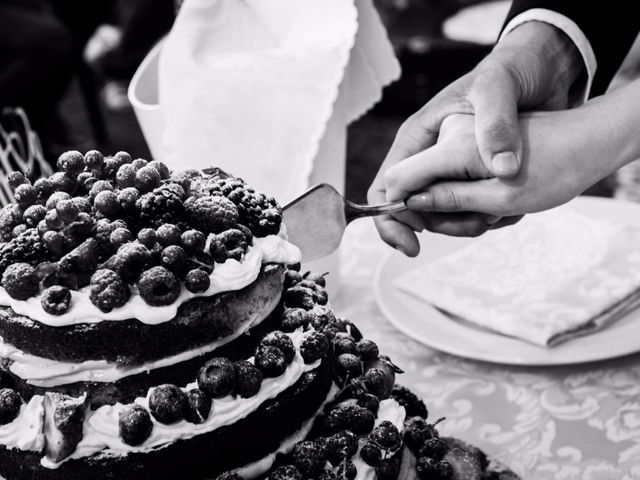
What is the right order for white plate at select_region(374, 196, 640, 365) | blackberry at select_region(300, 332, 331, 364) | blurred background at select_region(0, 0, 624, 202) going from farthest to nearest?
1. blurred background at select_region(0, 0, 624, 202)
2. white plate at select_region(374, 196, 640, 365)
3. blackberry at select_region(300, 332, 331, 364)

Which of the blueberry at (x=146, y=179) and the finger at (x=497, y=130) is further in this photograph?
the finger at (x=497, y=130)

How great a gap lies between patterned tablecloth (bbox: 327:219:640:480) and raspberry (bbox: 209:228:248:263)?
0.56m

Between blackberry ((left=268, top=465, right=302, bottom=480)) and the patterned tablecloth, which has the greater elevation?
blackberry ((left=268, top=465, right=302, bottom=480))

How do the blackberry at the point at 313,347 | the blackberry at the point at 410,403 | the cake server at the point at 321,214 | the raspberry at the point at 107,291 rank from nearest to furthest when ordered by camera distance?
the raspberry at the point at 107,291 < the blackberry at the point at 313,347 < the blackberry at the point at 410,403 < the cake server at the point at 321,214

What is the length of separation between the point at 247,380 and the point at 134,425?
0.37 ft

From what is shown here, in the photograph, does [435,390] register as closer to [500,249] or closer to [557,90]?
[500,249]

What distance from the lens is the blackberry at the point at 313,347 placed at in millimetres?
804

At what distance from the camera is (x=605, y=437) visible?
1120 millimetres

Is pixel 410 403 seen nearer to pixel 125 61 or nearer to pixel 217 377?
pixel 217 377

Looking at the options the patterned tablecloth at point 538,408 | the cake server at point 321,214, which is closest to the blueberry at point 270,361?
the cake server at point 321,214

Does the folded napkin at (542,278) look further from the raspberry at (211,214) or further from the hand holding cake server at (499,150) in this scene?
the raspberry at (211,214)

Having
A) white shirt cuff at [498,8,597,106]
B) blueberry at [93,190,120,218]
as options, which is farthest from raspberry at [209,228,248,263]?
white shirt cuff at [498,8,597,106]

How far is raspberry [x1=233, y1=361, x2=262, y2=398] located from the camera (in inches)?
29.4

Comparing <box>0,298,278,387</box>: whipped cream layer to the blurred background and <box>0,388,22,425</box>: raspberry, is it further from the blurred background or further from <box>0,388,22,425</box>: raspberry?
the blurred background
